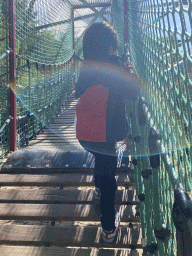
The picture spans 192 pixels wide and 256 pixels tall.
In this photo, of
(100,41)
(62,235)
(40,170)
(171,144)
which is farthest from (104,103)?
(40,170)

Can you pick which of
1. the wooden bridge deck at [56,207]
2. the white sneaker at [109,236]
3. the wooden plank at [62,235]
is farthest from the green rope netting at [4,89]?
the white sneaker at [109,236]

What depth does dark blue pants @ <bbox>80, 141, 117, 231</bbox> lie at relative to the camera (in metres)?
1.62

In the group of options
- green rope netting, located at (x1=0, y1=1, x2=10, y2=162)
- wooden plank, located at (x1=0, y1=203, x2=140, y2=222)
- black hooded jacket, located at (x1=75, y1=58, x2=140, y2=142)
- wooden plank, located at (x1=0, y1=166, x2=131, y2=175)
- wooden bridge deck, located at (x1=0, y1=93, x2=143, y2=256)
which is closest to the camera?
black hooded jacket, located at (x1=75, y1=58, x2=140, y2=142)

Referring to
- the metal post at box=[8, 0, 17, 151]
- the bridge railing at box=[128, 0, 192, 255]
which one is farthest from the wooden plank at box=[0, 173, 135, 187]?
the metal post at box=[8, 0, 17, 151]

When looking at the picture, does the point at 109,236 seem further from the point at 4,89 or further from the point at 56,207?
the point at 4,89

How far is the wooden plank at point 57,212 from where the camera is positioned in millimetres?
1937

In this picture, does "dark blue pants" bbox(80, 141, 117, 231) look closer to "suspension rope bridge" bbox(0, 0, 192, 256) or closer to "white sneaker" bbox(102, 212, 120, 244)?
"white sneaker" bbox(102, 212, 120, 244)

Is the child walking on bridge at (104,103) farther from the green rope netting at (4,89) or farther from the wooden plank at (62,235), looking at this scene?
the green rope netting at (4,89)

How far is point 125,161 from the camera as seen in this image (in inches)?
101

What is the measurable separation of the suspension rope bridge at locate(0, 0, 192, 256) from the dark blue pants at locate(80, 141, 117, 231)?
0.59ft

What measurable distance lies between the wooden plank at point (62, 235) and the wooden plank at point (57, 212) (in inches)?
3.2

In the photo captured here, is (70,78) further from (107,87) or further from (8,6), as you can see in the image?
(107,87)

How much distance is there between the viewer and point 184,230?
614 millimetres

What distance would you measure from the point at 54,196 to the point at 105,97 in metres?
1.08
